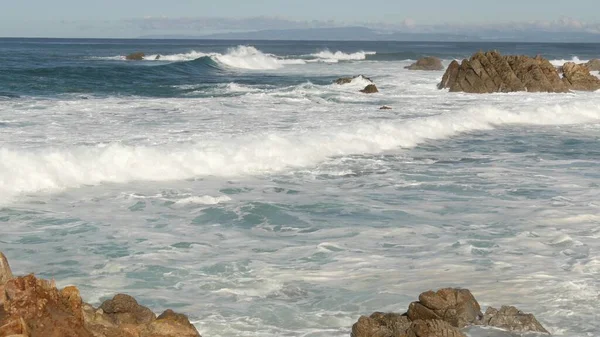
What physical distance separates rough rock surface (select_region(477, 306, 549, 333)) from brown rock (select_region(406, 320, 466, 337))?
744mm

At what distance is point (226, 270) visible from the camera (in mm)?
8875

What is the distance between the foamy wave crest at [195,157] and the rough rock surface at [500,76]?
14185mm

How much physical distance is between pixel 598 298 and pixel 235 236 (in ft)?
14.7

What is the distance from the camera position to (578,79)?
122 ft

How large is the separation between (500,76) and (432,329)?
30.8 metres

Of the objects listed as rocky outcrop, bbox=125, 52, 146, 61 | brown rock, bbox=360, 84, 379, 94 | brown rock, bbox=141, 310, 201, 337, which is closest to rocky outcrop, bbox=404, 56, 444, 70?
brown rock, bbox=360, 84, 379, 94

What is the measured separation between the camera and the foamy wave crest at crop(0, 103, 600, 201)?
1390 centimetres

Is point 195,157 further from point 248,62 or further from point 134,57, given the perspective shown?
point 134,57

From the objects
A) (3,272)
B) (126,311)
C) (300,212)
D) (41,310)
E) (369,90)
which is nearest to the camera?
(41,310)

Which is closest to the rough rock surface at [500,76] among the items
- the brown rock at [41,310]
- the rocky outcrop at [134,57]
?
the brown rock at [41,310]

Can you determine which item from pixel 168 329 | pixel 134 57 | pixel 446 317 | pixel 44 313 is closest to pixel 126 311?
pixel 168 329

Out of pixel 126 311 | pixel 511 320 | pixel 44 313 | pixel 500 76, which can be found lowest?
pixel 500 76

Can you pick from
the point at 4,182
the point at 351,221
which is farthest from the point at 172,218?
the point at 4,182

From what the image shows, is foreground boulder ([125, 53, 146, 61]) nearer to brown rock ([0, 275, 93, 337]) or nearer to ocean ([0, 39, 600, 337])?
ocean ([0, 39, 600, 337])
